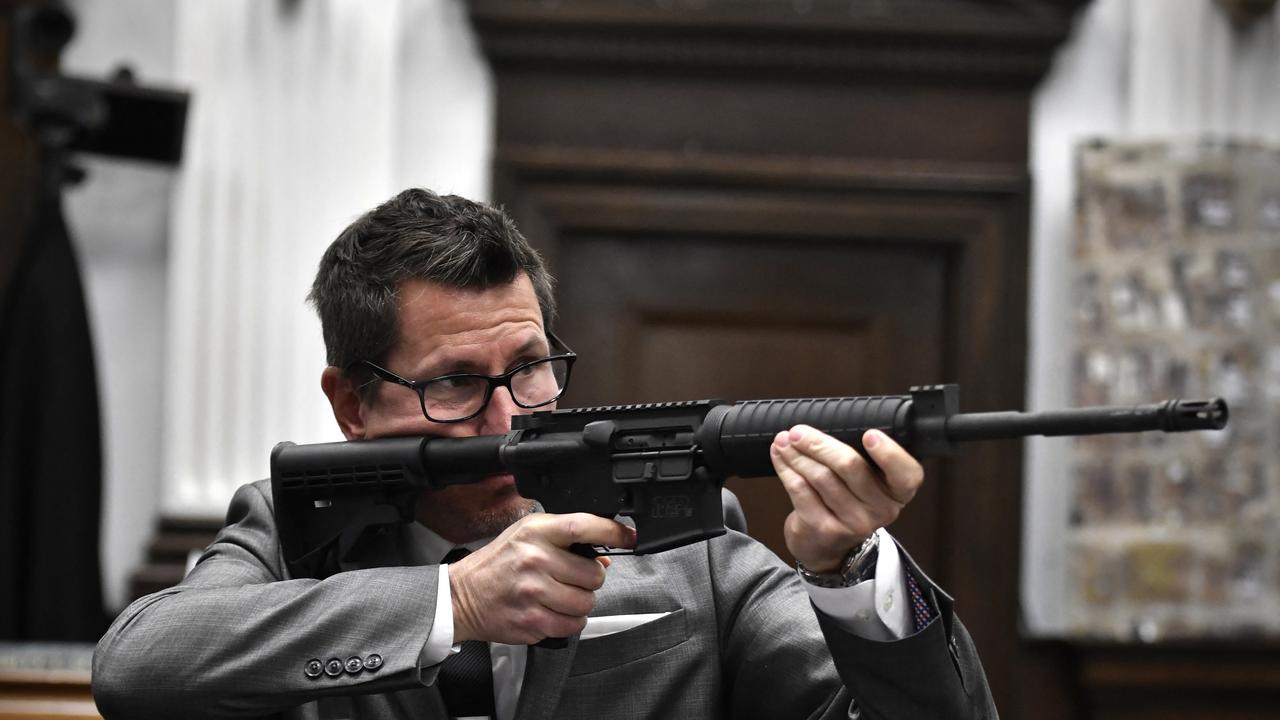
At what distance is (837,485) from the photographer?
4.58 ft

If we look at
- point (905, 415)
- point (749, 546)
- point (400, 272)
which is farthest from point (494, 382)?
point (905, 415)

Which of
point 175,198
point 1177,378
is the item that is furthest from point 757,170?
point 175,198

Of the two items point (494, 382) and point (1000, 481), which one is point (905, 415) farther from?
point (1000, 481)

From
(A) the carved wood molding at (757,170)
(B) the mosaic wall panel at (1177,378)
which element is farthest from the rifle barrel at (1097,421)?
(A) the carved wood molding at (757,170)

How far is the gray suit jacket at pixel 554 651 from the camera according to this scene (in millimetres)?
1485

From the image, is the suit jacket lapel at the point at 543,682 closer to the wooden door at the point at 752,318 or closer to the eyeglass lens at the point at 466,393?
the eyeglass lens at the point at 466,393

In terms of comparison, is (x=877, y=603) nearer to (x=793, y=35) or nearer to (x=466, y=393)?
(x=466, y=393)

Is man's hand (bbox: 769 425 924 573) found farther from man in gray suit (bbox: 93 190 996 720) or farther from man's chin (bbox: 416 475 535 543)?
man's chin (bbox: 416 475 535 543)

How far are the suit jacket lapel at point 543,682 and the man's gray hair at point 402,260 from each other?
1.42ft

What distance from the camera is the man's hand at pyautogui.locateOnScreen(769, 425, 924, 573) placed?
4.49ft

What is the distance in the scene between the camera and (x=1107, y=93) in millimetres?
3547

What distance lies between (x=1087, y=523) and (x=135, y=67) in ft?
8.55

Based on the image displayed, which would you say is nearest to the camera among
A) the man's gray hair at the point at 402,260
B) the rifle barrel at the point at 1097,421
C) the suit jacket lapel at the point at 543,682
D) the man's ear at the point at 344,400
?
the rifle barrel at the point at 1097,421

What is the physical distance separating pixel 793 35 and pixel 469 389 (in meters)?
2.05
